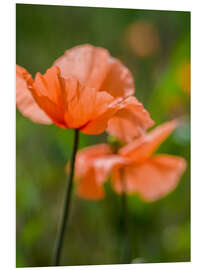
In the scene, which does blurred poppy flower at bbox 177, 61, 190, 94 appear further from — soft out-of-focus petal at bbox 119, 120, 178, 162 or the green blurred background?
soft out-of-focus petal at bbox 119, 120, 178, 162

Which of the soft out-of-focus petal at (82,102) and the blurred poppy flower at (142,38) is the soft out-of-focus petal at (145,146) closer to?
the soft out-of-focus petal at (82,102)

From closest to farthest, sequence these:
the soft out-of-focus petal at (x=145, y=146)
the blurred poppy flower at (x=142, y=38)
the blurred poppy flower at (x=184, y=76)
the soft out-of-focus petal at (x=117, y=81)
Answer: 1. the soft out-of-focus petal at (x=117, y=81)
2. the soft out-of-focus petal at (x=145, y=146)
3. the blurred poppy flower at (x=184, y=76)
4. the blurred poppy flower at (x=142, y=38)

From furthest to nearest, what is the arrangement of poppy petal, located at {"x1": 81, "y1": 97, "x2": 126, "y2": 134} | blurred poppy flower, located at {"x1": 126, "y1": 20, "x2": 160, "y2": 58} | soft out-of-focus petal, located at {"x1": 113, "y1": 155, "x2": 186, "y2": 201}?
blurred poppy flower, located at {"x1": 126, "y1": 20, "x2": 160, "y2": 58}, soft out-of-focus petal, located at {"x1": 113, "y1": 155, "x2": 186, "y2": 201}, poppy petal, located at {"x1": 81, "y1": 97, "x2": 126, "y2": 134}

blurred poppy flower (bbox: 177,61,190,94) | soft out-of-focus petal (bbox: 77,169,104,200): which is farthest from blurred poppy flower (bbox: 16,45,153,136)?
blurred poppy flower (bbox: 177,61,190,94)

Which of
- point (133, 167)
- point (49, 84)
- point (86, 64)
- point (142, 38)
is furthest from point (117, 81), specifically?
point (142, 38)

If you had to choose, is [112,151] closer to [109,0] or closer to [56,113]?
[56,113]

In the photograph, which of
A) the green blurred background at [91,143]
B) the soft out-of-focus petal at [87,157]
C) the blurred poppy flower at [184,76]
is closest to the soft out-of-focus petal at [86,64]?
the soft out-of-focus petal at [87,157]

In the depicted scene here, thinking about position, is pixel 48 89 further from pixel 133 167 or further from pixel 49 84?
pixel 133 167
